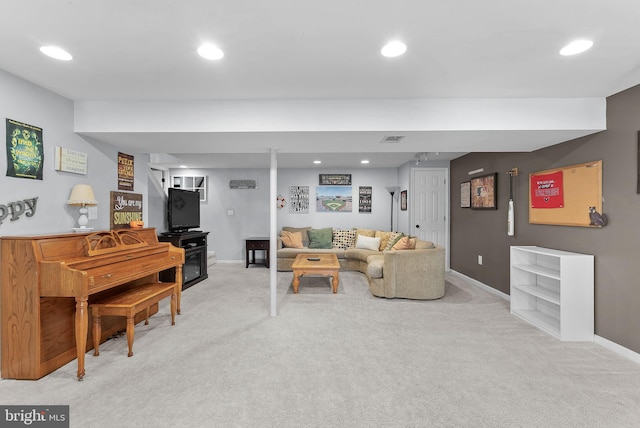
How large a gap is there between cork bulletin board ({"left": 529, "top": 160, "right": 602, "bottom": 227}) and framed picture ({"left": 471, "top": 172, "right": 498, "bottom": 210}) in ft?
2.23

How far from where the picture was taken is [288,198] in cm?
709

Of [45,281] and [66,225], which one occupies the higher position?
[66,225]

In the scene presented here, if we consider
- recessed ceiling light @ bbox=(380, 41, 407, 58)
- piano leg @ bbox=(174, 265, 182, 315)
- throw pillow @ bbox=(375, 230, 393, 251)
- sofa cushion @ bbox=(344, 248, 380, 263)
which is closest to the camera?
recessed ceiling light @ bbox=(380, 41, 407, 58)

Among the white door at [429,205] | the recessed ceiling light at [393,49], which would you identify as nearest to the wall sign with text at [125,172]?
the recessed ceiling light at [393,49]

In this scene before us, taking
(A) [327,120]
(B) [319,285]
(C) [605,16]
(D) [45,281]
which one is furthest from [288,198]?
(C) [605,16]

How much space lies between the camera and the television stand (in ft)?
15.5

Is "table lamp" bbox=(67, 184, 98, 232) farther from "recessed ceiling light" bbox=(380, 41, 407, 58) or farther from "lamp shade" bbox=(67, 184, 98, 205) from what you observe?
"recessed ceiling light" bbox=(380, 41, 407, 58)

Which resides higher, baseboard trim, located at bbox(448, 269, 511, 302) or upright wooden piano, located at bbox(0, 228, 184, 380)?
upright wooden piano, located at bbox(0, 228, 184, 380)

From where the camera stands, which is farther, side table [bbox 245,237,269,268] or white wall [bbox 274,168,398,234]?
white wall [bbox 274,168,398,234]

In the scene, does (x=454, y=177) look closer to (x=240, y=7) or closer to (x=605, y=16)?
(x=605, y=16)

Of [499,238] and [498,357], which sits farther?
[499,238]

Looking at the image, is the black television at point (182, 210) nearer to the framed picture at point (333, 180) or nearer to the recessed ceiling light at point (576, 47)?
the framed picture at point (333, 180)

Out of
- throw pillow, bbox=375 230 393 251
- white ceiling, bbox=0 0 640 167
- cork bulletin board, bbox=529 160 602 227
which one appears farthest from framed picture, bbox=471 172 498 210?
throw pillow, bbox=375 230 393 251

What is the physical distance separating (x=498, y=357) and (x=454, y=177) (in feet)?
12.9
